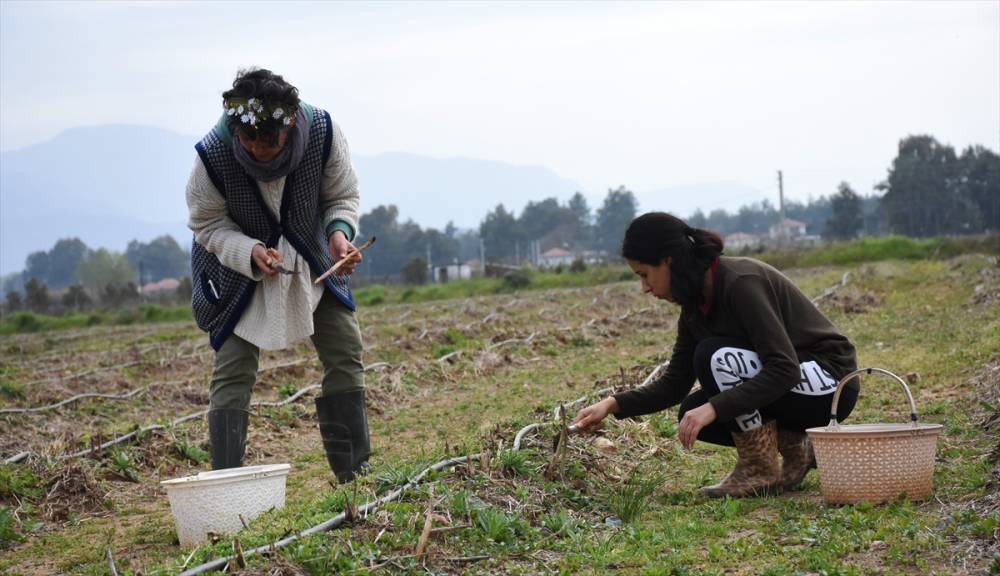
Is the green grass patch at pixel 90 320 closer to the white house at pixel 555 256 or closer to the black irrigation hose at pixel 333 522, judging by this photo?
the black irrigation hose at pixel 333 522

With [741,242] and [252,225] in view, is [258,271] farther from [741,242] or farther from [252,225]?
[741,242]

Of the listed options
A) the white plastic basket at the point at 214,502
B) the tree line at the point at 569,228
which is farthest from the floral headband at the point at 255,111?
the tree line at the point at 569,228

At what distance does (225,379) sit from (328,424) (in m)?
0.48

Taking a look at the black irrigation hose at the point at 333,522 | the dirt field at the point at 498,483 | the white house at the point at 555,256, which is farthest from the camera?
the white house at the point at 555,256

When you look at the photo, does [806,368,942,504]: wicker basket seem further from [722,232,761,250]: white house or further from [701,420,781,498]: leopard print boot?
[722,232,761,250]: white house

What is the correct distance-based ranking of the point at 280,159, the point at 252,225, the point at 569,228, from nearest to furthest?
the point at 280,159
the point at 252,225
the point at 569,228

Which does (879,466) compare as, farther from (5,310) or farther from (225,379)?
(5,310)

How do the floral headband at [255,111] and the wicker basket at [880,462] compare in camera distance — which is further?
the floral headband at [255,111]

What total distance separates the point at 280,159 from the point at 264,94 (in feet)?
0.97

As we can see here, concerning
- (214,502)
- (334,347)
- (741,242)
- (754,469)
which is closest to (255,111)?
(334,347)

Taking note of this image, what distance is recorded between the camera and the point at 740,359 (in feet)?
13.2

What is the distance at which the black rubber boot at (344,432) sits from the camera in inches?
181

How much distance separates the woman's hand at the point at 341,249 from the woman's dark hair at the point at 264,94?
513 mm

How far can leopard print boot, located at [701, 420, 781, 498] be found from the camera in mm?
4141
